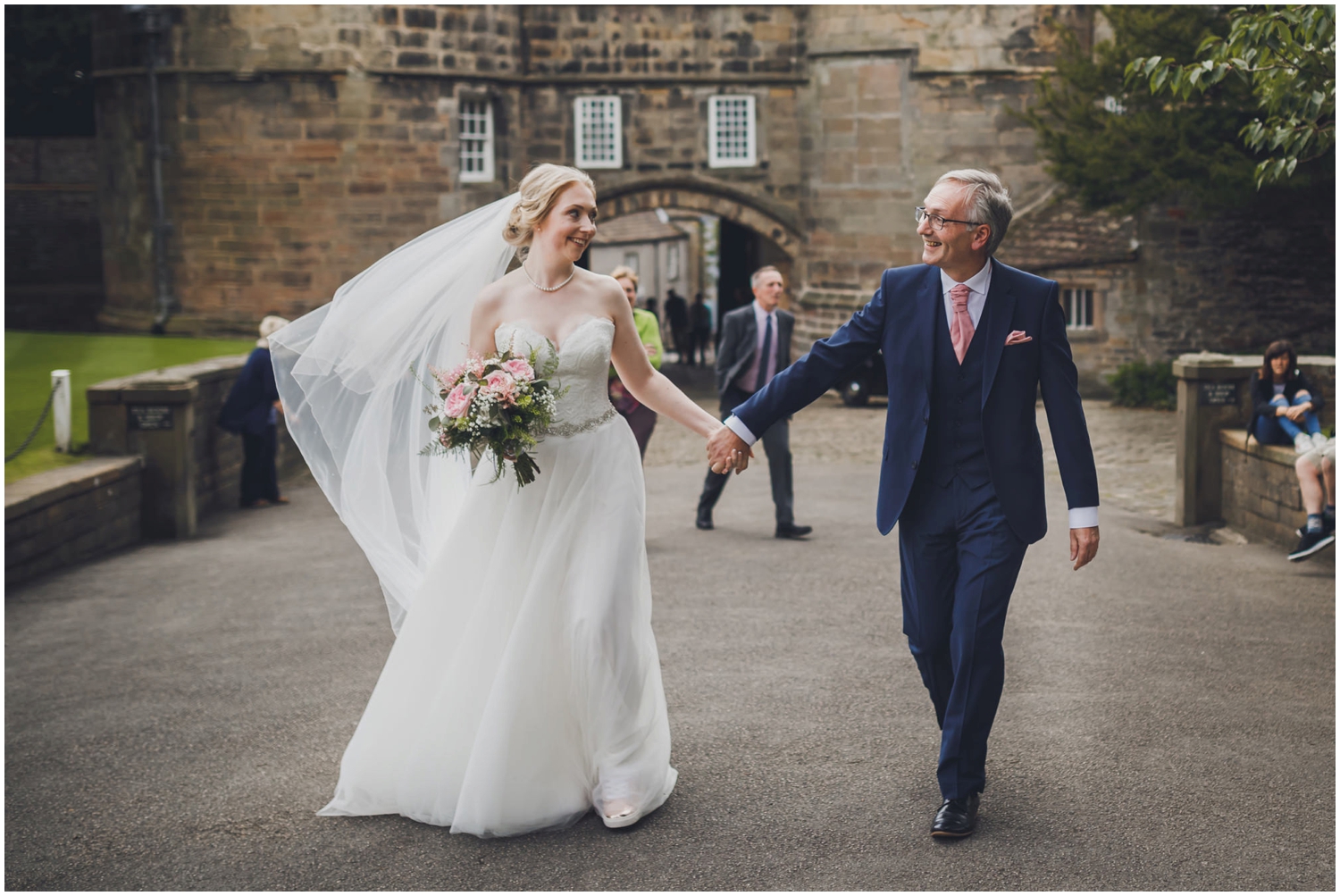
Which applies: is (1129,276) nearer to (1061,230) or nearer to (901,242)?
(1061,230)

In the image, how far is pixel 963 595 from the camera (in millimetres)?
4445

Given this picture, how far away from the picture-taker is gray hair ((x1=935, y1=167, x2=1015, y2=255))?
4383mm

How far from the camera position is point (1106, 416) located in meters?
20.8

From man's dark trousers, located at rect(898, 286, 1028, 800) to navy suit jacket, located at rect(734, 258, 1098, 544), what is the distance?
42 millimetres

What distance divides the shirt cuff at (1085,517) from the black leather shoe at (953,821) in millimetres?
1014

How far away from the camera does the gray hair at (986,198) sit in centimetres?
438

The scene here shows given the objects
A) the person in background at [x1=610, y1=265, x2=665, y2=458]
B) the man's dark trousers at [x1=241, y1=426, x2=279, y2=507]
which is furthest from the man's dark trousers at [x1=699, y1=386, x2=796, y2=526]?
the man's dark trousers at [x1=241, y1=426, x2=279, y2=507]

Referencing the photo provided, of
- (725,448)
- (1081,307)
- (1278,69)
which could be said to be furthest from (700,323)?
(725,448)

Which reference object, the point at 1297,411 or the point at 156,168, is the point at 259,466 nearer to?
the point at 1297,411

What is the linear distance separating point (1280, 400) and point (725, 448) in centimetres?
687

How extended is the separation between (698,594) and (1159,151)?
1512 centimetres

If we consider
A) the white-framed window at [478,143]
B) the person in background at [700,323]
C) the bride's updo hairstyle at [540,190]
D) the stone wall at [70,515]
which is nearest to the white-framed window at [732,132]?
the white-framed window at [478,143]

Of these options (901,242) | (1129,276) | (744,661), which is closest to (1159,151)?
(1129,276)

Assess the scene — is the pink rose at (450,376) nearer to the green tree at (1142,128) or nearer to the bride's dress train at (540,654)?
the bride's dress train at (540,654)
